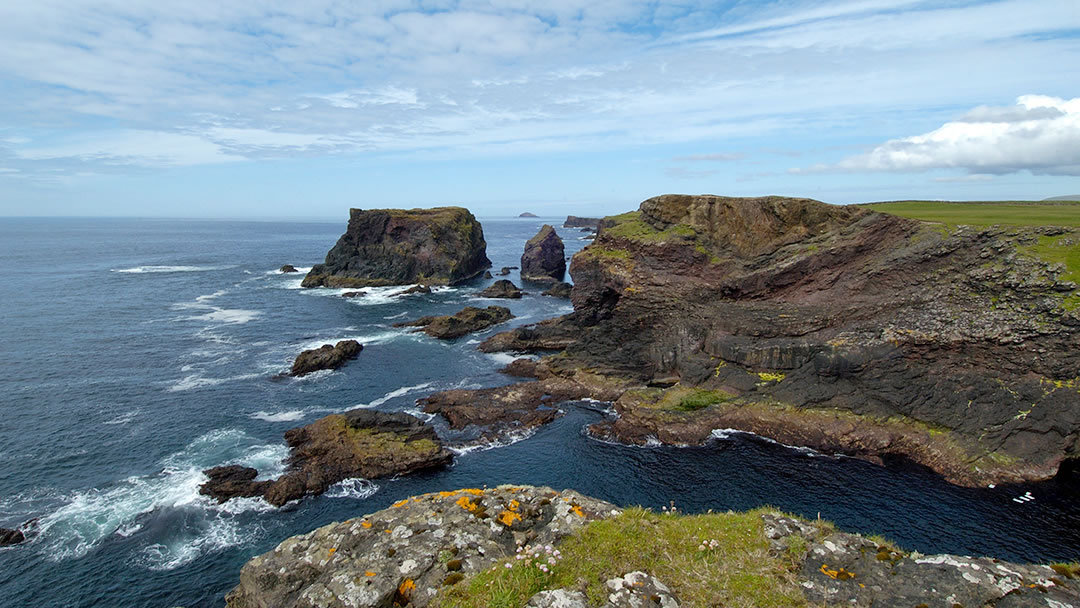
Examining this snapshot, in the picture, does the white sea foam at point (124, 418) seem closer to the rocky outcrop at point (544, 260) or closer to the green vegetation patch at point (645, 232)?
the green vegetation patch at point (645, 232)

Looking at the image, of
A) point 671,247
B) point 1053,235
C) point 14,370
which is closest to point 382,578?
point 671,247

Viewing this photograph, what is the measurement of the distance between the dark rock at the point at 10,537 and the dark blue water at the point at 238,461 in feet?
1.86

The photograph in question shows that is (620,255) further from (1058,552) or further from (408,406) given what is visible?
(1058,552)

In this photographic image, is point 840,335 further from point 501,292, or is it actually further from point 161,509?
point 501,292

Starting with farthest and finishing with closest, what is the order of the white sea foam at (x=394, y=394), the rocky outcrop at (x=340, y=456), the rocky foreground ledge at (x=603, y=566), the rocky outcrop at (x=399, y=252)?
1. the rocky outcrop at (x=399, y=252)
2. the white sea foam at (x=394, y=394)
3. the rocky outcrop at (x=340, y=456)
4. the rocky foreground ledge at (x=603, y=566)

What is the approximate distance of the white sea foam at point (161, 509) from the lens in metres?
28.8

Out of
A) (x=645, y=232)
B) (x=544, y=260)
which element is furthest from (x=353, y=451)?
(x=544, y=260)

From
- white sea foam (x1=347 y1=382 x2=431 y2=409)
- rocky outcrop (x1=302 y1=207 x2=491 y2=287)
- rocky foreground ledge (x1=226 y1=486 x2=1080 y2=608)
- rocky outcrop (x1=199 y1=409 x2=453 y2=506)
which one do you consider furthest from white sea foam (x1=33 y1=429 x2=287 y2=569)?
rocky outcrop (x1=302 y1=207 x2=491 y2=287)

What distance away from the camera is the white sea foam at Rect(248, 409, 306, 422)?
1742 inches

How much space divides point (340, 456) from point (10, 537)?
16488 mm

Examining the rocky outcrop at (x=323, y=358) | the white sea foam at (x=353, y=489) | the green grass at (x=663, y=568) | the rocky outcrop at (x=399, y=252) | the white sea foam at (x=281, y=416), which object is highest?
the rocky outcrop at (x=399, y=252)

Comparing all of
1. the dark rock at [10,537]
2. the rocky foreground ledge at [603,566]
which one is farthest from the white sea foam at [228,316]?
the rocky foreground ledge at [603,566]

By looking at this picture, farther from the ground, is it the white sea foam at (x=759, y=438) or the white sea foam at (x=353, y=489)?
the white sea foam at (x=759, y=438)

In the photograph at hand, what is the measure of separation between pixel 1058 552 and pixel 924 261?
2247 cm
